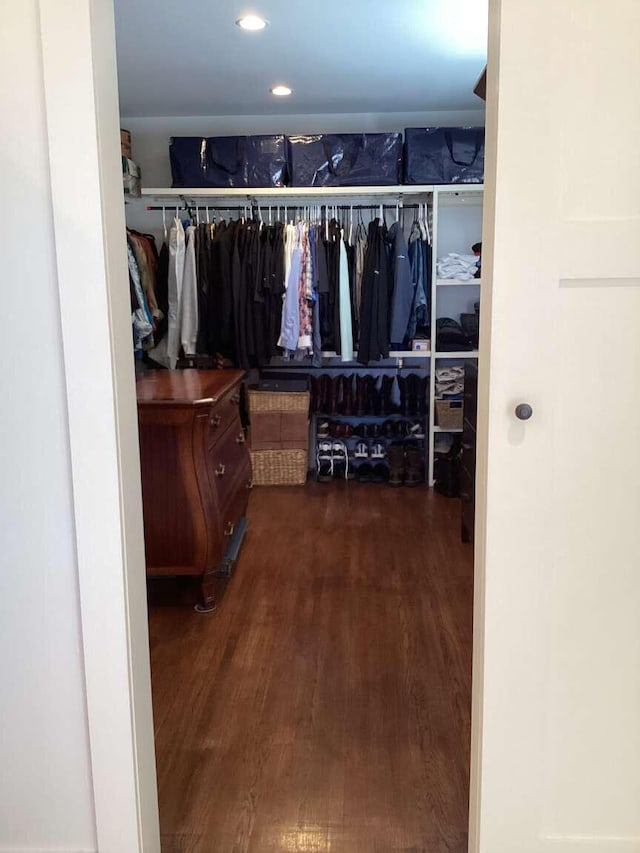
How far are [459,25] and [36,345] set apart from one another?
270 cm

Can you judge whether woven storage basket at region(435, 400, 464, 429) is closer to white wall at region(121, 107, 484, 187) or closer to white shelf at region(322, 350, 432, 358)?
white shelf at region(322, 350, 432, 358)

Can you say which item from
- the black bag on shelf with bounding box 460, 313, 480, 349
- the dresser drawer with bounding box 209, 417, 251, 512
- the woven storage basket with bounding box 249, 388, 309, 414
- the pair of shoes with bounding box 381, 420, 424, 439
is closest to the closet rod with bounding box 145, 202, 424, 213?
the black bag on shelf with bounding box 460, 313, 480, 349

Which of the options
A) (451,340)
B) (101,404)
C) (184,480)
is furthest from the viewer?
(451,340)

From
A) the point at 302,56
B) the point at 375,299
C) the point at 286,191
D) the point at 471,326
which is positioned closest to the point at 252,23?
the point at 302,56

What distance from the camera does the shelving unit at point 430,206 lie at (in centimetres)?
436

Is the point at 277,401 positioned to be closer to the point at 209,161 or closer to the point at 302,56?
the point at 209,161

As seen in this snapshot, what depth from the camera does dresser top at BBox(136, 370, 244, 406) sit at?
254cm

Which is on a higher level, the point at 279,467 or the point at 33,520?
the point at 33,520

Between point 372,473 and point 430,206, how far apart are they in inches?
71.3

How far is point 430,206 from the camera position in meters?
4.61

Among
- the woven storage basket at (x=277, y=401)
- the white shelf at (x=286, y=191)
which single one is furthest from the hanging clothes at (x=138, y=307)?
the woven storage basket at (x=277, y=401)

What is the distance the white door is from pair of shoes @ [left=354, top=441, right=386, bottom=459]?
133 inches

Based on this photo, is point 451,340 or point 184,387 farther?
point 451,340

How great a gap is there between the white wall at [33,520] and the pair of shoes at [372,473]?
342cm
